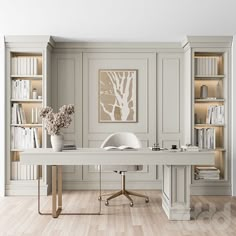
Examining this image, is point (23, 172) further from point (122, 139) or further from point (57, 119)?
point (57, 119)

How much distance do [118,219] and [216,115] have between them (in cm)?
263

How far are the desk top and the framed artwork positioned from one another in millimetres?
2136

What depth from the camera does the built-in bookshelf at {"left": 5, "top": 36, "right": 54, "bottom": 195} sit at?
6410 millimetres

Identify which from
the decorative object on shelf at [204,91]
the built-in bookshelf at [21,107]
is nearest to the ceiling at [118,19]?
the built-in bookshelf at [21,107]

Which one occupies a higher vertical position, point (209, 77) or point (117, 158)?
point (209, 77)

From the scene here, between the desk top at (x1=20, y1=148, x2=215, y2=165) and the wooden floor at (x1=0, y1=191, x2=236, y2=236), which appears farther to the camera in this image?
the desk top at (x1=20, y1=148, x2=215, y2=165)

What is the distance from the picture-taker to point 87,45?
686cm

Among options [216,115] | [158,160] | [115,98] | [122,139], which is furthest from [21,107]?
[216,115]

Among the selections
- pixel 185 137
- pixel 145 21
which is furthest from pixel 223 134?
pixel 145 21

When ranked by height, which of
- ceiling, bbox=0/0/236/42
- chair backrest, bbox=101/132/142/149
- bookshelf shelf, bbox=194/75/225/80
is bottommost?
chair backrest, bbox=101/132/142/149

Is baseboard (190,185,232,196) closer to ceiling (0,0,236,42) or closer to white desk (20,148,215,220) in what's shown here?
white desk (20,148,215,220)

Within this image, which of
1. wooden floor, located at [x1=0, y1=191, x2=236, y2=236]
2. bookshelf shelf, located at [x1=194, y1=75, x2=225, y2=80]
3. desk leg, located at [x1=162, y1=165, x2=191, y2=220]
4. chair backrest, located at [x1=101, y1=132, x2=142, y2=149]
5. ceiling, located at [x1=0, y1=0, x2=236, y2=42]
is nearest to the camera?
wooden floor, located at [x1=0, y1=191, x2=236, y2=236]

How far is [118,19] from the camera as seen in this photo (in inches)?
211

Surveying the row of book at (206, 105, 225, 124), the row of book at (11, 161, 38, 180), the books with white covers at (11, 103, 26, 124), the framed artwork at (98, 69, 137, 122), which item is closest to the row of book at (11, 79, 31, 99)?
the books with white covers at (11, 103, 26, 124)
